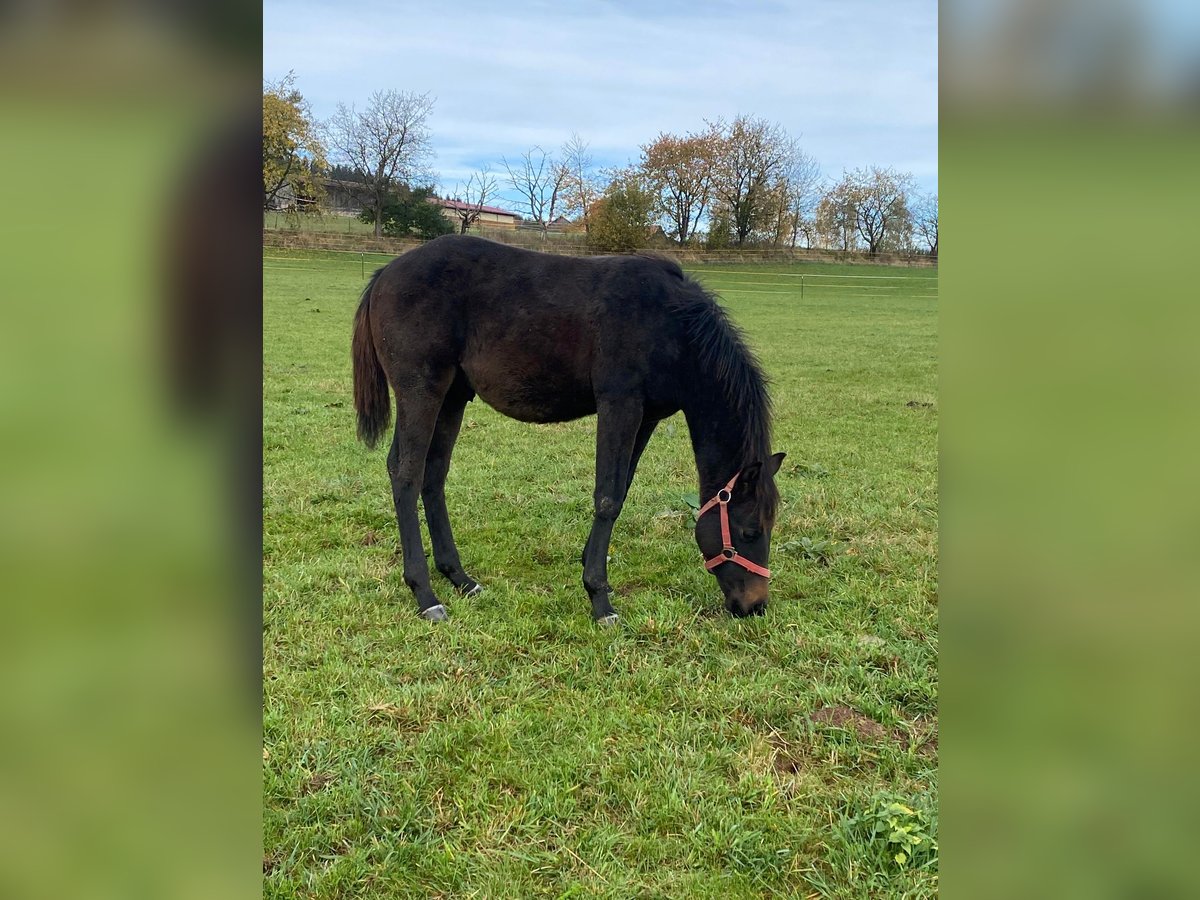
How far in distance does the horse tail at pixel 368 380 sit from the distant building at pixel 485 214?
35.5m

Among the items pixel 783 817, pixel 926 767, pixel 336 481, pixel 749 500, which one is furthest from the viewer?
pixel 336 481

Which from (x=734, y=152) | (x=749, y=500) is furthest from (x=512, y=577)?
(x=734, y=152)

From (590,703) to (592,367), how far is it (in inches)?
80.9

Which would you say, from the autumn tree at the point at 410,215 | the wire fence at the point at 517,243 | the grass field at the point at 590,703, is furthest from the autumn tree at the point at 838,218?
the grass field at the point at 590,703

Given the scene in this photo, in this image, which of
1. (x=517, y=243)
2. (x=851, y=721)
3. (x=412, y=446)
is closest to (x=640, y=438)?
(x=412, y=446)

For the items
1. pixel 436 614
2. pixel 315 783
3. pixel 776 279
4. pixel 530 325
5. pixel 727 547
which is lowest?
pixel 315 783

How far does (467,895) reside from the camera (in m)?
2.39

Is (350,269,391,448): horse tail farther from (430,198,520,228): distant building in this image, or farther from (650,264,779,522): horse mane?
(430,198,520,228): distant building

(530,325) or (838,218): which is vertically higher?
(838,218)

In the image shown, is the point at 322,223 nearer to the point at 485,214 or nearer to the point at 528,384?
the point at 485,214

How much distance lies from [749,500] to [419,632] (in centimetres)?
204

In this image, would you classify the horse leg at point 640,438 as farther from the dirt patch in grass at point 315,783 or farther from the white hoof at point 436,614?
the dirt patch in grass at point 315,783

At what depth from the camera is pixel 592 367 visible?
4.69 meters
